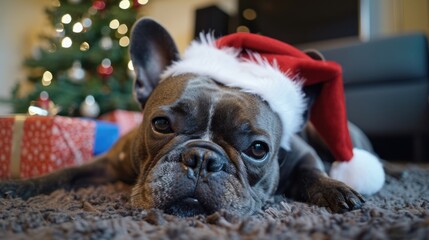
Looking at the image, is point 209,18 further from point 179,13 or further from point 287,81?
point 287,81

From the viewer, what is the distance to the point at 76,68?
9.43 ft

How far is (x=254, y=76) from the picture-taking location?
1164 mm

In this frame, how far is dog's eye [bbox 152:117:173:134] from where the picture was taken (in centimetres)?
103

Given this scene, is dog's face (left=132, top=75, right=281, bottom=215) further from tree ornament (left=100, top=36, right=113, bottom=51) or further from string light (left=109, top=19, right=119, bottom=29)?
string light (left=109, top=19, right=119, bottom=29)

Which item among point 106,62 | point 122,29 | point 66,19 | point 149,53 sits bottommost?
point 106,62

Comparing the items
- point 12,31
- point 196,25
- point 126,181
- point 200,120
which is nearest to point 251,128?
point 200,120

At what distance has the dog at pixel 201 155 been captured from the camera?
0.88 meters

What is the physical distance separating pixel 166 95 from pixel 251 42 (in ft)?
1.22

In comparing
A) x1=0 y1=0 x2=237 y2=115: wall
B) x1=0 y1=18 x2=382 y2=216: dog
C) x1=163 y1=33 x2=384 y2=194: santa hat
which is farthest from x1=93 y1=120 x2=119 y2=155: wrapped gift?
x1=0 y1=0 x2=237 y2=115: wall

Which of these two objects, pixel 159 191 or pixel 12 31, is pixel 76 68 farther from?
pixel 159 191

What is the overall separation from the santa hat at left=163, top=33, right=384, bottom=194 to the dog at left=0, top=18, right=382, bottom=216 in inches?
1.4

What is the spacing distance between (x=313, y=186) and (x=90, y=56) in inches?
89.2

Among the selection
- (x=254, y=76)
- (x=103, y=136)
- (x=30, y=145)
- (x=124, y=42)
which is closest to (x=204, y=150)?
(x=254, y=76)

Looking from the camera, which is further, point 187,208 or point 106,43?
point 106,43
